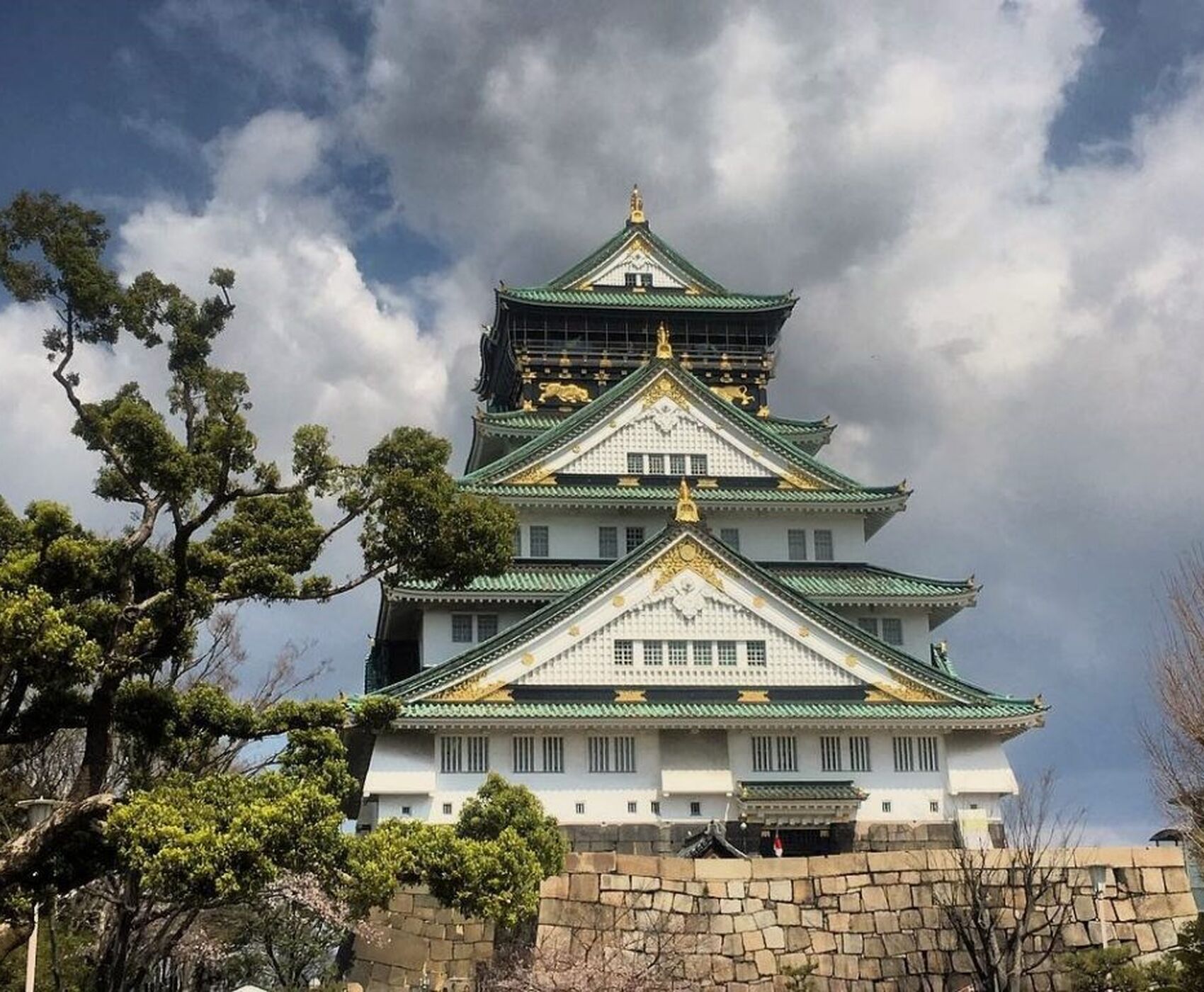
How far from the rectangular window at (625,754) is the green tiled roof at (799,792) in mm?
3035

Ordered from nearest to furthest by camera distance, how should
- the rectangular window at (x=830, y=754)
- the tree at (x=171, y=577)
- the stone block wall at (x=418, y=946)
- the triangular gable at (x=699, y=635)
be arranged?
1. the tree at (x=171, y=577)
2. the stone block wall at (x=418, y=946)
3. the triangular gable at (x=699, y=635)
4. the rectangular window at (x=830, y=754)

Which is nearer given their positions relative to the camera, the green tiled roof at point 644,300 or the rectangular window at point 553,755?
the rectangular window at point 553,755

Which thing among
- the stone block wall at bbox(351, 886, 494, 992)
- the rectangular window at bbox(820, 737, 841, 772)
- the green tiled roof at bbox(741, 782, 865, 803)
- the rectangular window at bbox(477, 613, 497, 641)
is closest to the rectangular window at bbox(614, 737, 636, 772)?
the green tiled roof at bbox(741, 782, 865, 803)

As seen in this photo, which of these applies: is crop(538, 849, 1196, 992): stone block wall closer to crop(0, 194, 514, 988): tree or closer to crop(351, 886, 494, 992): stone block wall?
crop(351, 886, 494, 992): stone block wall

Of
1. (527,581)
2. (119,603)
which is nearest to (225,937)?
(527,581)

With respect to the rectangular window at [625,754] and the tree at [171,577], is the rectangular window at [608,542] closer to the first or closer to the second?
the rectangular window at [625,754]

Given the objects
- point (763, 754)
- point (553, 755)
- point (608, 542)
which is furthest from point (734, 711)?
point (608, 542)

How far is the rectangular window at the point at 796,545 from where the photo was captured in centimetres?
4397

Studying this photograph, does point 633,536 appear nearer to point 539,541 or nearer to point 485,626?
point 539,541

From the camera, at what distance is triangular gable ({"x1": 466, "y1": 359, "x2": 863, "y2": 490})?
43.6 meters

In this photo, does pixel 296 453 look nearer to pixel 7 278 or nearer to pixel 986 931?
pixel 7 278

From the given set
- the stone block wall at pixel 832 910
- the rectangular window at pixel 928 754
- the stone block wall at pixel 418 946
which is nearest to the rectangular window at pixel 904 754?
the rectangular window at pixel 928 754

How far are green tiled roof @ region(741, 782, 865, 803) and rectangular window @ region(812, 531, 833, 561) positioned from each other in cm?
950

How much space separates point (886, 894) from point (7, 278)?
66.5ft
